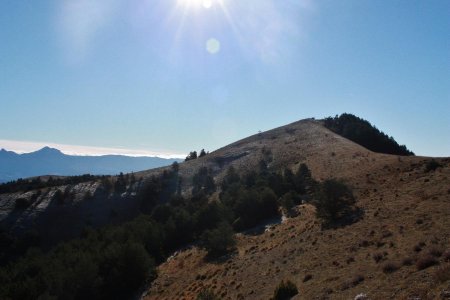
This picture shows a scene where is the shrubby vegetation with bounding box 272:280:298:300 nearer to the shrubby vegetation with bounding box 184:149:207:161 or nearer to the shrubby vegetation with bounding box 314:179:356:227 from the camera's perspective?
the shrubby vegetation with bounding box 314:179:356:227

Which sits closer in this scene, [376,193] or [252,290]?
[252,290]

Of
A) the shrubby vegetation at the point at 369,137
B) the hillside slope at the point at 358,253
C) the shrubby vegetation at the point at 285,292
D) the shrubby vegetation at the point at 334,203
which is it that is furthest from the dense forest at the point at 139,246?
the shrubby vegetation at the point at 369,137

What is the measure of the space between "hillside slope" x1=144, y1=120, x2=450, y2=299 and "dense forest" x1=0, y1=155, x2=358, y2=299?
316cm

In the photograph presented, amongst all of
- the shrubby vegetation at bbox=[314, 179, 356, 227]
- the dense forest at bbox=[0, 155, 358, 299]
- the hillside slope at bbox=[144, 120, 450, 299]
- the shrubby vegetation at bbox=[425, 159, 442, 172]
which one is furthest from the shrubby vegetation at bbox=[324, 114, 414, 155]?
the shrubby vegetation at bbox=[314, 179, 356, 227]

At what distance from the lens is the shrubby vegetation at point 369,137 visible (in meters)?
104

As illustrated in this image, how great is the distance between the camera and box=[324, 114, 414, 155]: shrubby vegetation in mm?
104312

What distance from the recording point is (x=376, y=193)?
39.9 metres

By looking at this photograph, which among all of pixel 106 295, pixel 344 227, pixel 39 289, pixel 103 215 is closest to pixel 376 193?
pixel 344 227

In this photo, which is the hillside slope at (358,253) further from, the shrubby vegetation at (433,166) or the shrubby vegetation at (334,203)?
the shrubby vegetation at (334,203)

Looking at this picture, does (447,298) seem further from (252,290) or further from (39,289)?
(39,289)

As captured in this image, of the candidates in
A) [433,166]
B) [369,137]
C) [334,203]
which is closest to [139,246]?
[334,203]

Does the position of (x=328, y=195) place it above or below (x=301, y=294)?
above

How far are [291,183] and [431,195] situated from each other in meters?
32.9

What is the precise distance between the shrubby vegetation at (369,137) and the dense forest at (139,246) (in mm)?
45069
